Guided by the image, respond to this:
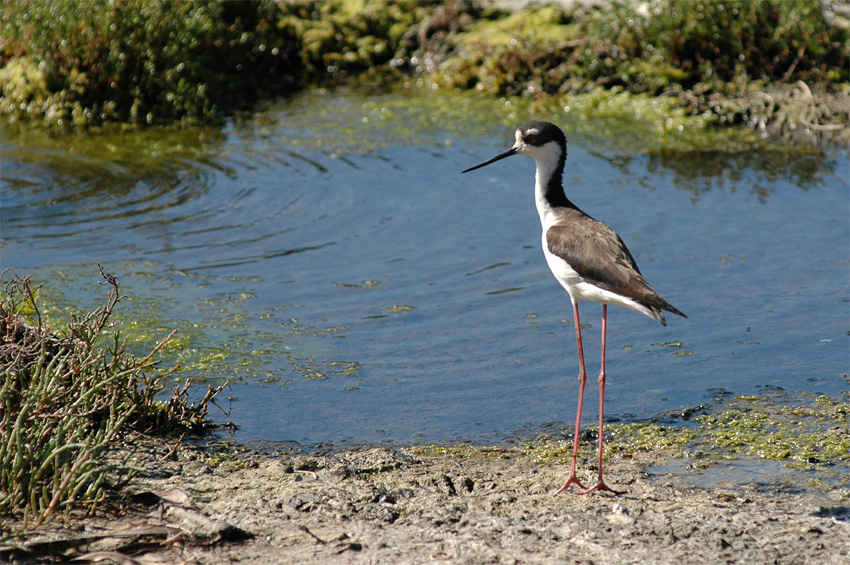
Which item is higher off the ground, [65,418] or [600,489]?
[65,418]

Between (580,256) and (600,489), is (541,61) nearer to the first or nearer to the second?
(580,256)

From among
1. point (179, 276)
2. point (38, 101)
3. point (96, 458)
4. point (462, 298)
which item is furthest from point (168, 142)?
point (96, 458)

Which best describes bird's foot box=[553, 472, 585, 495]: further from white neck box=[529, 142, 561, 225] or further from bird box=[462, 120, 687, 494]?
white neck box=[529, 142, 561, 225]

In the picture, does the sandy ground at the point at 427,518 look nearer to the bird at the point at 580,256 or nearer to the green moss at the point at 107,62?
the bird at the point at 580,256

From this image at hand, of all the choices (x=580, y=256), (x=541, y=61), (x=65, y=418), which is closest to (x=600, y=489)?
(x=580, y=256)

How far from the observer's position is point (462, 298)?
624cm

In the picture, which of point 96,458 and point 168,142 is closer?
point 96,458

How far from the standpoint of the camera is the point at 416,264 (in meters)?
6.74

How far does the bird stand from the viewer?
13.1ft

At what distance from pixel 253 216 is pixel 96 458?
437cm

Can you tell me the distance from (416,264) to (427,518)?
329 cm

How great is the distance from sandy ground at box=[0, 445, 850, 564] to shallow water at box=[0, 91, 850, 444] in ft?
1.68

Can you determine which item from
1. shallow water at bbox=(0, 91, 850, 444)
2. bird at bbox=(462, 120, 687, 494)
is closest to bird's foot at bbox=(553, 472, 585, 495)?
bird at bbox=(462, 120, 687, 494)

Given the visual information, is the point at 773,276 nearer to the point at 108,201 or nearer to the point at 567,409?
the point at 567,409
